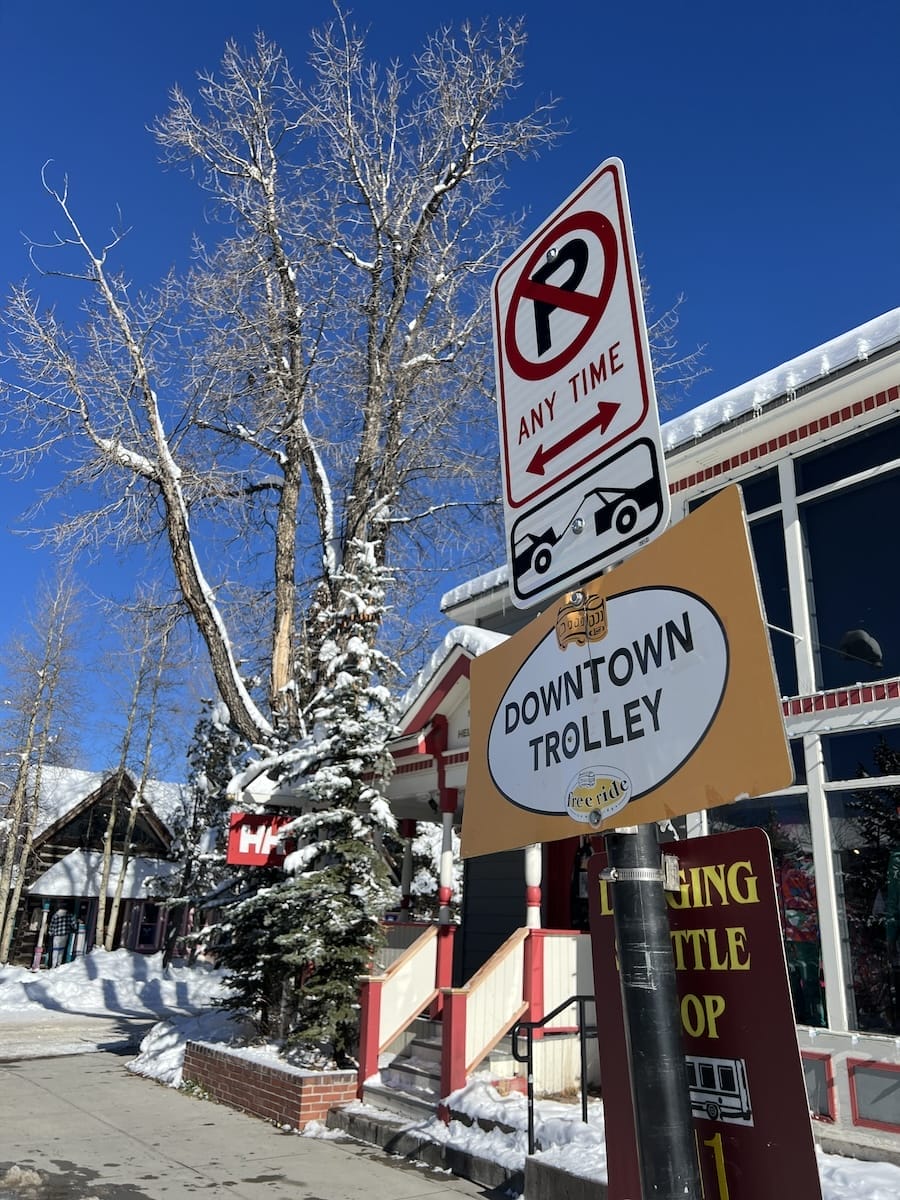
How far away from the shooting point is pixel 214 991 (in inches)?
900

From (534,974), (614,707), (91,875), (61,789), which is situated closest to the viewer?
(614,707)

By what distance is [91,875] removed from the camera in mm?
34188

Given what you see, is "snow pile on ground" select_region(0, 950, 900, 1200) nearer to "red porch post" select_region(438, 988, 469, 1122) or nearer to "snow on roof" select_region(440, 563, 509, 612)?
"red porch post" select_region(438, 988, 469, 1122)

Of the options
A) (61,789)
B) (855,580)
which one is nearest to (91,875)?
(61,789)

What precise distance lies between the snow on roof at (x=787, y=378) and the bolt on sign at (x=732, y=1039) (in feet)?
19.7

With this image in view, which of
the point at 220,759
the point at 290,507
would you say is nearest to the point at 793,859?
the point at 290,507

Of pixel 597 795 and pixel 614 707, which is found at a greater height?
pixel 614 707

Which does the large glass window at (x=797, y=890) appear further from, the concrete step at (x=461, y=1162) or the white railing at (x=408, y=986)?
the white railing at (x=408, y=986)

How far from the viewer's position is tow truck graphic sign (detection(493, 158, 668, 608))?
74.2 inches

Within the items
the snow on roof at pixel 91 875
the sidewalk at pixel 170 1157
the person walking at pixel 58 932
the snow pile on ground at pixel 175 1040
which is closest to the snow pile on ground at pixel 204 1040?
the snow pile on ground at pixel 175 1040

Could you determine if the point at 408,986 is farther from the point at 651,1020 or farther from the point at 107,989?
the point at 107,989

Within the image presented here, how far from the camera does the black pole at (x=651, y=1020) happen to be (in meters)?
1.52

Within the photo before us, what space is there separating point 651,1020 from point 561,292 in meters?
1.60

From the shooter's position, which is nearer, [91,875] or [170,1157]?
[170,1157]
